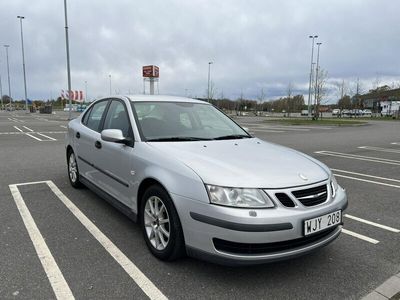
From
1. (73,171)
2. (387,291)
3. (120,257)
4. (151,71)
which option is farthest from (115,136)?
(151,71)

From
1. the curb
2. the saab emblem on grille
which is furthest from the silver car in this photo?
the curb

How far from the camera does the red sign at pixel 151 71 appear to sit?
4919 centimetres

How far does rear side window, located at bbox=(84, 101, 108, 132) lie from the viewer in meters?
4.91

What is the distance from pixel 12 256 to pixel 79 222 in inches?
38.8

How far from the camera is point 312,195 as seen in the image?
2.94m

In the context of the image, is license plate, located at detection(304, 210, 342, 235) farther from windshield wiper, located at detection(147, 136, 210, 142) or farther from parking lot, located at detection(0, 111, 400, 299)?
windshield wiper, located at detection(147, 136, 210, 142)

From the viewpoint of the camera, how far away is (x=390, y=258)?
3475 millimetres

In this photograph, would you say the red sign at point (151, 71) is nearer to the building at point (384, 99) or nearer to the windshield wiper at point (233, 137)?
the building at point (384, 99)

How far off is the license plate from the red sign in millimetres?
47959

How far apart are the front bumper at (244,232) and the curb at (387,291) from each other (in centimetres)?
59

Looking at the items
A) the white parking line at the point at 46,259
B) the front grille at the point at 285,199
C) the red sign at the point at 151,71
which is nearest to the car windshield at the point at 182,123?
the front grille at the point at 285,199

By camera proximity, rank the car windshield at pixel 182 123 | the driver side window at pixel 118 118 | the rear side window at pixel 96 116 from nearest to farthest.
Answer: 1. the car windshield at pixel 182 123
2. the driver side window at pixel 118 118
3. the rear side window at pixel 96 116

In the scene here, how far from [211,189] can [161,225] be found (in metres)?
0.78

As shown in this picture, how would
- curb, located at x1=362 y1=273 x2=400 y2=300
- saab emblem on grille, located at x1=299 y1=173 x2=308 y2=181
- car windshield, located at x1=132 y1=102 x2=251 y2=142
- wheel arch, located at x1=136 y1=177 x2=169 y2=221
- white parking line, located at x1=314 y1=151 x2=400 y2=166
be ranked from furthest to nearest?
1. white parking line, located at x1=314 y1=151 x2=400 y2=166
2. car windshield, located at x1=132 y1=102 x2=251 y2=142
3. wheel arch, located at x1=136 y1=177 x2=169 y2=221
4. saab emblem on grille, located at x1=299 y1=173 x2=308 y2=181
5. curb, located at x1=362 y1=273 x2=400 y2=300
